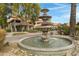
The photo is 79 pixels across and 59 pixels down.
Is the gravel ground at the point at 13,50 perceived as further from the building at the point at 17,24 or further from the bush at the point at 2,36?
the building at the point at 17,24

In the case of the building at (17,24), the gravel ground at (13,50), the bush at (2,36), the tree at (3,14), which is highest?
the tree at (3,14)

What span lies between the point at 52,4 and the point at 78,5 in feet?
1.39

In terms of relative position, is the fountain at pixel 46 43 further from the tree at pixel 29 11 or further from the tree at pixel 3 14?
the tree at pixel 3 14

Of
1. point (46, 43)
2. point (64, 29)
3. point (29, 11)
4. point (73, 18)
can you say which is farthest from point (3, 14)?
point (73, 18)

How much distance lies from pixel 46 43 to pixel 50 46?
0.28 ft

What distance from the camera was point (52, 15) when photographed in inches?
139

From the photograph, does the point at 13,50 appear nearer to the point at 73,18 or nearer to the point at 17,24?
the point at 17,24

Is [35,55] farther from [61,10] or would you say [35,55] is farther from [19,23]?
[61,10]

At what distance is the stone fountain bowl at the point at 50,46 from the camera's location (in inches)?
138

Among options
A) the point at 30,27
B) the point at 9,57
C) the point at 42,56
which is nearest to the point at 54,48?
the point at 42,56

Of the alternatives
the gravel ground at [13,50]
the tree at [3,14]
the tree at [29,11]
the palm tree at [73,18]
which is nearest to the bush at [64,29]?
the palm tree at [73,18]

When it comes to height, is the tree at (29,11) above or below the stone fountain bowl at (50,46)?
above

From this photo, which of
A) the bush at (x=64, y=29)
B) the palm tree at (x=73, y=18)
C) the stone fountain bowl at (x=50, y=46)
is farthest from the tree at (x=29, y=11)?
the palm tree at (x=73, y=18)

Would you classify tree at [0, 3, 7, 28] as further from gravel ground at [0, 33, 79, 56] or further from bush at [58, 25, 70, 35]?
bush at [58, 25, 70, 35]
